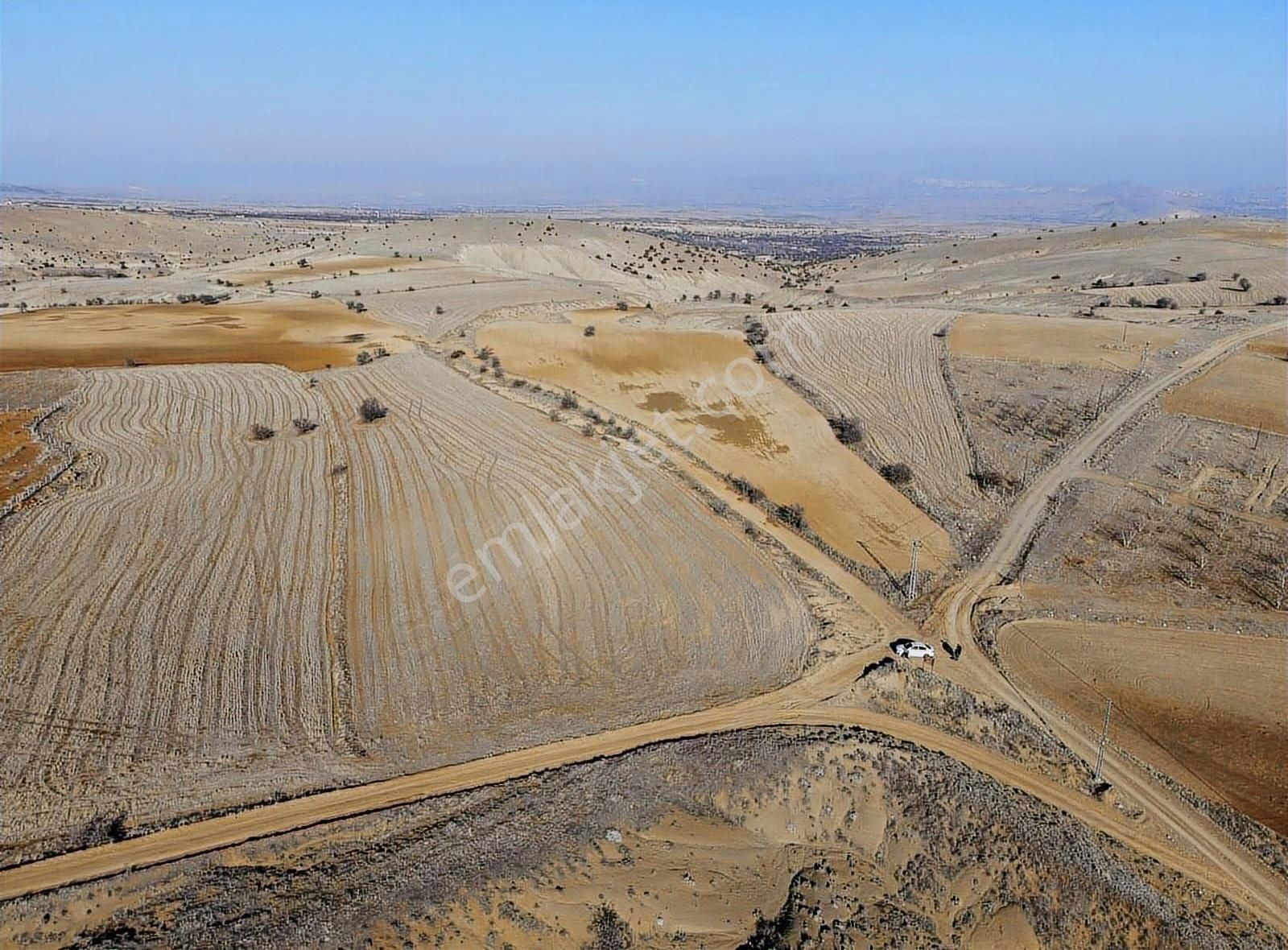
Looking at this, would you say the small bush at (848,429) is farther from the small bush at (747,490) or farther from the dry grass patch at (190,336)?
the dry grass patch at (190,336)

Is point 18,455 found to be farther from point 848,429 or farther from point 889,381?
point 889,381

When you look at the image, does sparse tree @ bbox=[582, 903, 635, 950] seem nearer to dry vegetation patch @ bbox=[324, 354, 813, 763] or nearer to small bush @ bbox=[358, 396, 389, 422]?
dry vegetation patch @ bbox=[324, 354, 813, 763]

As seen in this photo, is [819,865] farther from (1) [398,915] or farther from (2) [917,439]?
(2) [917,439]

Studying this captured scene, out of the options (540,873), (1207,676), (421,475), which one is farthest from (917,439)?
(540,873)

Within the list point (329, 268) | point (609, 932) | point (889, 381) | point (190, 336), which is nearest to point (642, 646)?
point (609, 932)

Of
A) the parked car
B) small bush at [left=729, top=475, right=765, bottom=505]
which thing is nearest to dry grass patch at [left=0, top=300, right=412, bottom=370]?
small bush at [left=729, top=475, right=765, bottom=505]

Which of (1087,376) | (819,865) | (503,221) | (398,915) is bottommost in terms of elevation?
(819,865)

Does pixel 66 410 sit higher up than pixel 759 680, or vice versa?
pixel 66 410
